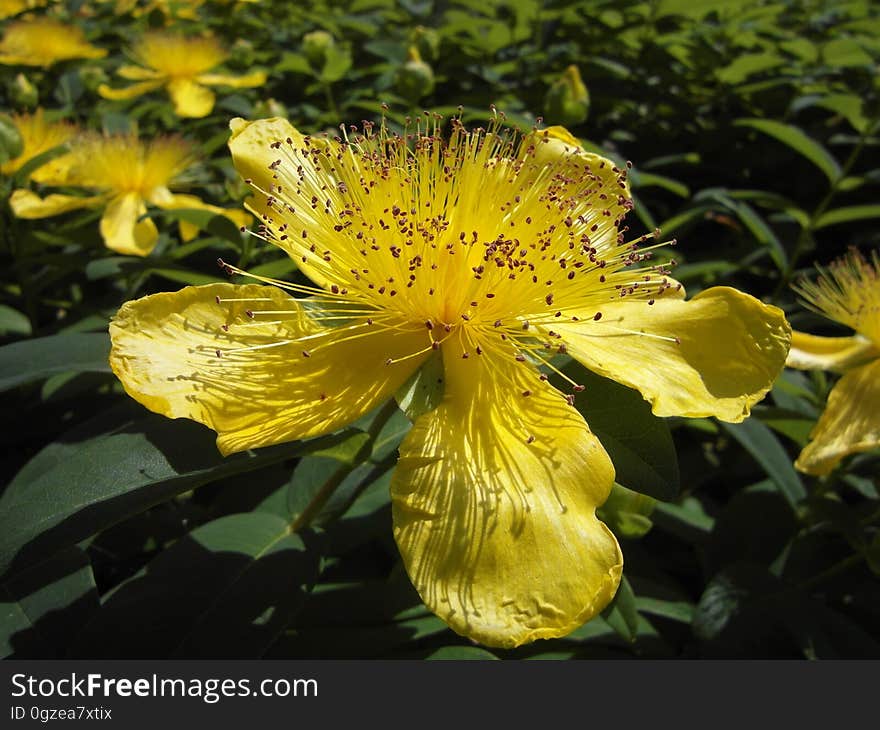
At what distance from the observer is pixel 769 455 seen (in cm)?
134

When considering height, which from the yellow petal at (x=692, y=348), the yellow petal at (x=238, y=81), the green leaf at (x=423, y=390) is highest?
the yellow petal at (x=692, y=348)

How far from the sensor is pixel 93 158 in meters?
1.68

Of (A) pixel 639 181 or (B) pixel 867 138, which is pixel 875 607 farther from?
(B) pixel 867 138

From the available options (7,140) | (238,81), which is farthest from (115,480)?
(238,81)

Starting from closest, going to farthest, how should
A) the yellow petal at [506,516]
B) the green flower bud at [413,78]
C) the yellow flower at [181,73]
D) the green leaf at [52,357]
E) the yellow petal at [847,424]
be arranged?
the yellow petal at [506,516] → the green leaf at [52,357] → the yellow petal at [847,424] → the green flower bud at [413,78] → the yellow flower at [181,73]

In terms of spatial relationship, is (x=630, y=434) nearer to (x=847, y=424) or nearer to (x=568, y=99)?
(x=847, y=424)

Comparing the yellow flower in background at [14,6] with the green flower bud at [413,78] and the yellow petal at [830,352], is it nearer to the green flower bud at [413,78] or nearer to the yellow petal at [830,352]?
the green flower bud at [413,78]

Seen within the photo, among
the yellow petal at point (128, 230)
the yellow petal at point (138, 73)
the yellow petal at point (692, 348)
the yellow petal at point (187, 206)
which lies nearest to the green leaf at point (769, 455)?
the yellow petal at point (692, 348)

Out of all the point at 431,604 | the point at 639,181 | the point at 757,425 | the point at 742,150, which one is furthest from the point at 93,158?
the point at 742,150

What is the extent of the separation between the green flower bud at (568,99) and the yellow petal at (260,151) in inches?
29.8

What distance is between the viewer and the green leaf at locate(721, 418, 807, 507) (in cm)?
130

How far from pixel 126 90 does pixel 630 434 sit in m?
2.00

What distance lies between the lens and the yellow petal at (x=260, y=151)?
1.04 meters
